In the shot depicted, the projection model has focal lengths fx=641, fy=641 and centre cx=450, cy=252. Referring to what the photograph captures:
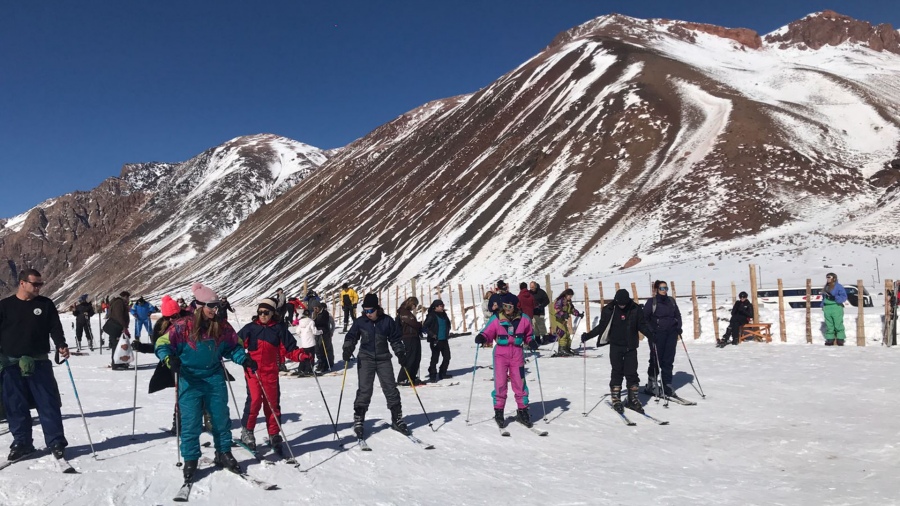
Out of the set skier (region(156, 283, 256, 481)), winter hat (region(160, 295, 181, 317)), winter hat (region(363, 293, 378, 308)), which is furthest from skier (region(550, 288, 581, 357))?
skier (region(156, 283, 256, 481))

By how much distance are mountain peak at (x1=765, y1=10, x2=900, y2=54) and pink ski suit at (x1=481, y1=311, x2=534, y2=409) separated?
458 ft

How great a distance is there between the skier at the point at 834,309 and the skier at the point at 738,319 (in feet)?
6.04

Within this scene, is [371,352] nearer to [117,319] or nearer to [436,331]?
[436,331]

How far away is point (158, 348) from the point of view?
6426mm

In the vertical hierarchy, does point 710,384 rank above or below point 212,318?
below

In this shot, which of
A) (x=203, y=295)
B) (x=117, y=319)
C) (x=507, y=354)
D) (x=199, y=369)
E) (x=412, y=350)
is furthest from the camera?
(x=117, y=319)

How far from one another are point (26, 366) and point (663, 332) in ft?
30.0

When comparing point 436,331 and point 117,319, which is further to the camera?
point 117,319

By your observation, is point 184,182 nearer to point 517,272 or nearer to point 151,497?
point 517,272

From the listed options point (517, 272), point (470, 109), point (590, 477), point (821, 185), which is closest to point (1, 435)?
point (590, 477)

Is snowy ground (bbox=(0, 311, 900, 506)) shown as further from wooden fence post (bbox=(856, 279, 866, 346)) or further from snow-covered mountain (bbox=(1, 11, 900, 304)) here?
snow-covered mountain (bbox=(1, 11, 900, 304))

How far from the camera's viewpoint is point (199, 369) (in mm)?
6566

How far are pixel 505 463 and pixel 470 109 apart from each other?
89290mm

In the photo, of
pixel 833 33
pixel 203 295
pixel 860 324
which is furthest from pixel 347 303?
pixel 833 33
